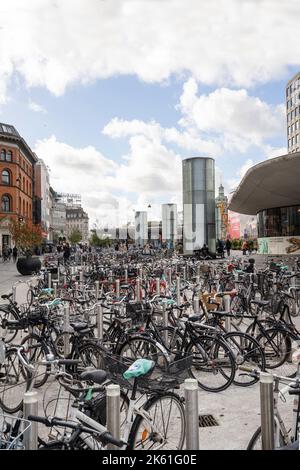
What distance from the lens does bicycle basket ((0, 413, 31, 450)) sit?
2.85 metres

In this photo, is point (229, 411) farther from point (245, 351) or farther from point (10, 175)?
point (10, 175)

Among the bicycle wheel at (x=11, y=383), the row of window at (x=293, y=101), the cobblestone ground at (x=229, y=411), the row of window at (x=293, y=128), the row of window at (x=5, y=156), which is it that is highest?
the row of window at (x=293, y=101)

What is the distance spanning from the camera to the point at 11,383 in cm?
525

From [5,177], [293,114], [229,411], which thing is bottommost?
[229,411]

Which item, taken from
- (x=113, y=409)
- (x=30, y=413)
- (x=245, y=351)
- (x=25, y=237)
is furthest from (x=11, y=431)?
(x=25, y=237)

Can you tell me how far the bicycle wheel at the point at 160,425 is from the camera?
3254 mm

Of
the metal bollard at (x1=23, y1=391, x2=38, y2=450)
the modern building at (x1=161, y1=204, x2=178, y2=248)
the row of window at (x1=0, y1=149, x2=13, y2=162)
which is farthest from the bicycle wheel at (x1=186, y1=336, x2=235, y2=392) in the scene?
the row of window at (x1=0, y1=149, x2=13, y2=162)

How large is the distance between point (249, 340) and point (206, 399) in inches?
41.1

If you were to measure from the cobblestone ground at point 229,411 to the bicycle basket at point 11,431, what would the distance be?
0.95 m

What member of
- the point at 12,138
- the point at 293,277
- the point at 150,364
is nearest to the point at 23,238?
the point at 293,277

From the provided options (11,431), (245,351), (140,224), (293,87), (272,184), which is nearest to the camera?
(11,431)

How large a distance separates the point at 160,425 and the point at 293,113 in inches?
3439

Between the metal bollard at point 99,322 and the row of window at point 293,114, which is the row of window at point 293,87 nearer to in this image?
the row of window at point 293,114

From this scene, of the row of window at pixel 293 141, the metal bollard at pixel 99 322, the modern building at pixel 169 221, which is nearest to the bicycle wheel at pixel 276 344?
the metal bollard at pixel 99 322
